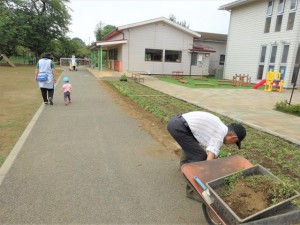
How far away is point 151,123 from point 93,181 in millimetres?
3249

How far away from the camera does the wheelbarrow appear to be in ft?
6.58

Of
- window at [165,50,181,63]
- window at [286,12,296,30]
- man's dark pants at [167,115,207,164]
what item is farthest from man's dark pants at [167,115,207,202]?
window at [165,50,181,63]

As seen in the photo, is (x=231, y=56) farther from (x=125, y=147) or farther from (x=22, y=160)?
(x=22, y=160)

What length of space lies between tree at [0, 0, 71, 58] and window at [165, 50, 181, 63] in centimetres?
1980

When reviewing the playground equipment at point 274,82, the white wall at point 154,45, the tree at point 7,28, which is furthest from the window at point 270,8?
the tree at point 7,28

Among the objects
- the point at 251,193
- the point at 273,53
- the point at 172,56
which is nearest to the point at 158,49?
the point at 172,56

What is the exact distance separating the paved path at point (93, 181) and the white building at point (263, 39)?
13745 millimetres

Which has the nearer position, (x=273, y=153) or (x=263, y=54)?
(x=273, y=153)

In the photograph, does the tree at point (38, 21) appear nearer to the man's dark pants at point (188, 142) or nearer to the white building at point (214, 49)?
the white building at point (214, 49)

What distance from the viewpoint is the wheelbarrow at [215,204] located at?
2.01 m

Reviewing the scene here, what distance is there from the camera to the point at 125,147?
4766mm

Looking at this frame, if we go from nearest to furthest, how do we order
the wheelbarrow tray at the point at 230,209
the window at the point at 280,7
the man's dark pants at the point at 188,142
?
the wheelbarrow tray at the point at 230,209 < the man's dark pants at the point at 188,142 < the window at the point at 280,7

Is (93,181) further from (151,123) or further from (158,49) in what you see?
(158,49)

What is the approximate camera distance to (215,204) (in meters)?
2.26
